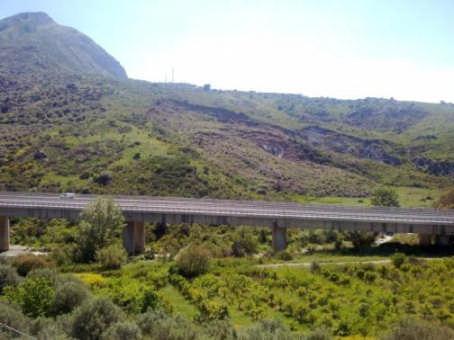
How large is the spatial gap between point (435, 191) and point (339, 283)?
8337 cm

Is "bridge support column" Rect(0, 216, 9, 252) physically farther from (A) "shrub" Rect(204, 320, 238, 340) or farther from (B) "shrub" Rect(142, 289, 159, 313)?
(A) "shrub" Rect(204, 320, 238, 340)

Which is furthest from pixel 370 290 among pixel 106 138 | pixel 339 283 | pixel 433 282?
pixel 106 138

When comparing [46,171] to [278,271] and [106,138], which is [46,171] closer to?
[106,138]

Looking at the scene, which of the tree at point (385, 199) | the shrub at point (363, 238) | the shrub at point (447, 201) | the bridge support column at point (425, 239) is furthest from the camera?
the tree at point (385, 199)

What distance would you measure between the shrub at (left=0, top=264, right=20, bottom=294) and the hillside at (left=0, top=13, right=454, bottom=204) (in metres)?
39.7

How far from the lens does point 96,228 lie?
136 feet

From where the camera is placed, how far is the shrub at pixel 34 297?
73.9ft

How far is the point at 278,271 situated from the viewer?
35.7m

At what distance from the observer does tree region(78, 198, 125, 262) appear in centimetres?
4131

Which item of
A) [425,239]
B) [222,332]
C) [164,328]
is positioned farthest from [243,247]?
[164,328]

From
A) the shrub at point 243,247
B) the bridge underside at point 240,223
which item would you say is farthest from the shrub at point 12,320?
the shrub at point 243,247

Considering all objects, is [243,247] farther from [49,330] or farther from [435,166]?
[435,166]

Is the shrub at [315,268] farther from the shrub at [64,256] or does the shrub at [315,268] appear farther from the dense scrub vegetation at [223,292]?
the shrub at [64,256]

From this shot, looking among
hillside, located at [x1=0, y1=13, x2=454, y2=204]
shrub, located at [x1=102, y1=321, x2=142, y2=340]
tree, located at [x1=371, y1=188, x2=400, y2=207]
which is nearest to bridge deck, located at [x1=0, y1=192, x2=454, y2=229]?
hillside, located at [x1=0, y1=13, x2=454, y2=204]
